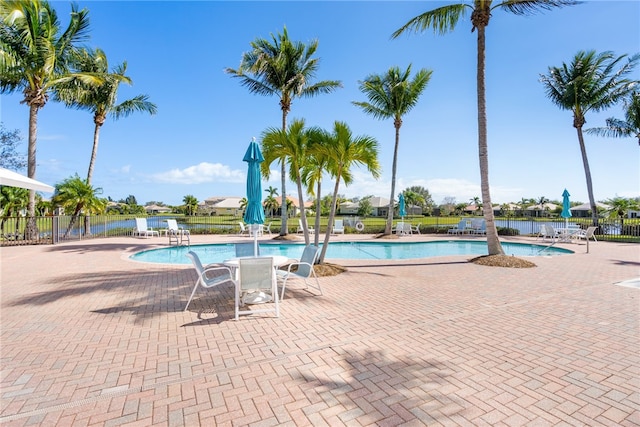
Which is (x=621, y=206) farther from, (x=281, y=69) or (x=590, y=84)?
(x=281, y=69)

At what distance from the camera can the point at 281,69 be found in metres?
16.4

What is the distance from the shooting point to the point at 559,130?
65.2 feet

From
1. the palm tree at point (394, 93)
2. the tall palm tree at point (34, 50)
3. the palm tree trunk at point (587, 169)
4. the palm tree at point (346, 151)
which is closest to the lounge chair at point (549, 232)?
the palm tree trunk at point (587, 169)

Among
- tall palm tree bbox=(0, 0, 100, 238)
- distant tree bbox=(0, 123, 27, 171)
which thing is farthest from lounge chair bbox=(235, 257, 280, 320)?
distant tree bbox=(0, 123, 27, 171)

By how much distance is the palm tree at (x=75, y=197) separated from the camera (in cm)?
1581

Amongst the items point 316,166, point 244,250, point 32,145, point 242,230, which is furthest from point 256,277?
point 32,145

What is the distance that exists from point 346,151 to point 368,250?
8004 millimetres

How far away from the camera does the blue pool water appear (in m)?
12.9

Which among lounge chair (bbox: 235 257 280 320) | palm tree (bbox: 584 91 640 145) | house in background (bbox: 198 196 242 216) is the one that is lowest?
lounge chair (bbox: 235 257 280 320)

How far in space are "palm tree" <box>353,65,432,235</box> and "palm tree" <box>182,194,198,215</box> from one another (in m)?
47.2

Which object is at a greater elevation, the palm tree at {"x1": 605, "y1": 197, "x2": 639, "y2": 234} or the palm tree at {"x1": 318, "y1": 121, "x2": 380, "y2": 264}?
the palm tree at {"x1": 318, "y1": 121, "x2": 380, "y2": 264}

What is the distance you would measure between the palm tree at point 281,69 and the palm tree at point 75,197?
385 inches

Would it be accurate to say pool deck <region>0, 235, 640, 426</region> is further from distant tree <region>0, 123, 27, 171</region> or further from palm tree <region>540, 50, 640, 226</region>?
distant tree <region>0, 123, 27, 171</region>

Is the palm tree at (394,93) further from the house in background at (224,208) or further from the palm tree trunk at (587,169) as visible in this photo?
the house in background at (224,208)
